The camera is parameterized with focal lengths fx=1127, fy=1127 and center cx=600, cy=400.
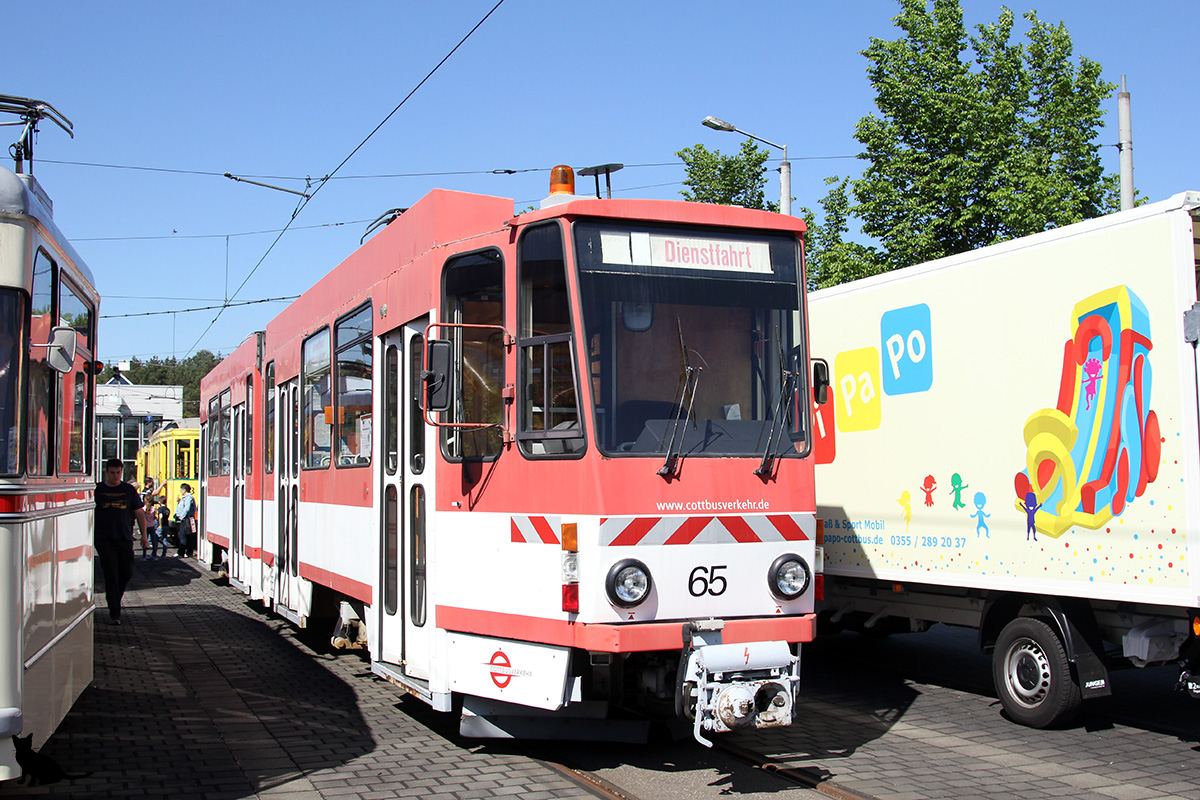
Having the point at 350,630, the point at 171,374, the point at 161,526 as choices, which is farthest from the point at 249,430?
the point at 171,374

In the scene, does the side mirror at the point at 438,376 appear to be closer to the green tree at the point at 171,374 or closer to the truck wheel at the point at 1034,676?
the truck wheel at the point at 1034,676

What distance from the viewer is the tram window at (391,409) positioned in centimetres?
761

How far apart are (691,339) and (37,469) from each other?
3425 millimetres

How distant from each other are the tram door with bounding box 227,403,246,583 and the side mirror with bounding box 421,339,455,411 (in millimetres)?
8725

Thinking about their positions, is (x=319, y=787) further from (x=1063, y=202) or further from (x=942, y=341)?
(x=1063, y=202)

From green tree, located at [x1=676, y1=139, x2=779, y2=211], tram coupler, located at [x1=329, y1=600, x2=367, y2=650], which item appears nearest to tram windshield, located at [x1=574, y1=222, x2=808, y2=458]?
tram coupler, located at [x1=329, y1=600, x2=367, y2=650]

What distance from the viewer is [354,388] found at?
8.62 m

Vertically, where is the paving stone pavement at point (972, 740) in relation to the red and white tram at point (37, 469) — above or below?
below

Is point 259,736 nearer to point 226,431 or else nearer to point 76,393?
point 76,393

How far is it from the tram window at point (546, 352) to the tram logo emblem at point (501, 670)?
3.85 ft

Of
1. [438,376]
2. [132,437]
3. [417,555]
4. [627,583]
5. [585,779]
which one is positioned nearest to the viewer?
[627,583]

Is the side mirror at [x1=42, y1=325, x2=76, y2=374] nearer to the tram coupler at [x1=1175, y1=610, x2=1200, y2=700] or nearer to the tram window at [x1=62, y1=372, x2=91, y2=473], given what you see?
the tram window at [x1=62, y1=372, x2=91, y2=473]

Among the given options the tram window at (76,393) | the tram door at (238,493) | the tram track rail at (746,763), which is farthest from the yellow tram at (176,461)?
the tram track rail at (746,763)

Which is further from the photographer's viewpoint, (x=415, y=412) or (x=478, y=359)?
(x=415, y=412)
